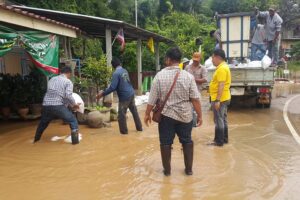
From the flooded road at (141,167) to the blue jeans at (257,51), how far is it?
4.66 m

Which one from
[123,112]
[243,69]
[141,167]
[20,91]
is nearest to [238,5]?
[243,69]

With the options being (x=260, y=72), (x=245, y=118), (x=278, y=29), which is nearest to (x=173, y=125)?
(x=245, y=118)

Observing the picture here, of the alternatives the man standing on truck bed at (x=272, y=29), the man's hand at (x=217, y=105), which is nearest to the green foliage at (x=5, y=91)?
the man's hand at (x=217, y=105)

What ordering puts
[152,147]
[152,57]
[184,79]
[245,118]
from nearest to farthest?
[184,79] < [152,147] < [245,118] < [152,57]

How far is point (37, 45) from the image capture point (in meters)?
8.65

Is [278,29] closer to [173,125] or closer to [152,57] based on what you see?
[173,125]

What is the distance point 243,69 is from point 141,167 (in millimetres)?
6905

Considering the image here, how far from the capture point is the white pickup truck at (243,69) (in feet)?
38.7

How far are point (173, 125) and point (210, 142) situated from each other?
2569 millimetres

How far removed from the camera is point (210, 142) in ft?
25.1

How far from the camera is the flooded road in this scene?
487 centimetres

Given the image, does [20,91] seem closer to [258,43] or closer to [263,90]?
[263,90]

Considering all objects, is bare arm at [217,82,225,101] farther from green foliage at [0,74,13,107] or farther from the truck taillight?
green foliage at [0,74,13,107]

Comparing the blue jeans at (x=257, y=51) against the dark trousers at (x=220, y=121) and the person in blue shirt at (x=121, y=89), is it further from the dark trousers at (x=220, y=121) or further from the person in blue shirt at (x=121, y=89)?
the dark trousers at (x=220, y=121)
